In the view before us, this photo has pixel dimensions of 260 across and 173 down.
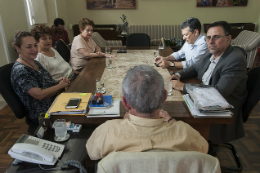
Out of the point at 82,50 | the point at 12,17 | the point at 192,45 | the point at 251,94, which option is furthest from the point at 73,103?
the point at 12,17

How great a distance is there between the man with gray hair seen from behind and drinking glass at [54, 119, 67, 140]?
0.97 ft

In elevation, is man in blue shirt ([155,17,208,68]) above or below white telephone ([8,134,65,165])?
above

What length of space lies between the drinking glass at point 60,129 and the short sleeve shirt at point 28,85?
1.90 feet

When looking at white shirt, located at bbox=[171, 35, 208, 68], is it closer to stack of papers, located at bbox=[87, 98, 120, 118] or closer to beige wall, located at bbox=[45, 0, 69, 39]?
stack of papers, located at bbox=[87, 98, 120, 118]

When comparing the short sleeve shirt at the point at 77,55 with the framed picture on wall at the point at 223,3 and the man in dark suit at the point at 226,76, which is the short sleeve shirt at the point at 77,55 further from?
the framed picture on wall at the point at 223,3

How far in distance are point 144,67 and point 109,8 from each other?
5.31m

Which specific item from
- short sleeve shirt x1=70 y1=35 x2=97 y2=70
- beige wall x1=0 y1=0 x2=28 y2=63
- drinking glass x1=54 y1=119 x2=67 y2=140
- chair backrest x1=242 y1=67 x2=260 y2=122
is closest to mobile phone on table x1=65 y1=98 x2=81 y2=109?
drinking glass x1=54 y1=119 x2=67 y2=140

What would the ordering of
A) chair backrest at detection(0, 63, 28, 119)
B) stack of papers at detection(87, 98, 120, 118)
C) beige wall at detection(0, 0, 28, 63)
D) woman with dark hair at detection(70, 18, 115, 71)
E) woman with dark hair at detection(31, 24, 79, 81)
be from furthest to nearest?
beige wall at detection(0, 0, 28, 63) → woman with dark hair at detection(70, 18, 115, 71) → woman with dark hair at detection(31, 24, 79, 81) → chair backrest at detection(0, 63, 28, 119) → stack of papers at detection(87, 98, 120, 118)

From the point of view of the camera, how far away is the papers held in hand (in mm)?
1215

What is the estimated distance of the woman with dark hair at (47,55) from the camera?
6.68 ft

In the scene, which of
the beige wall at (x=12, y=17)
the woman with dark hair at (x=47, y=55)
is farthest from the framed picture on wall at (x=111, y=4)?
the woman with dark hair at (x=47, y=55)

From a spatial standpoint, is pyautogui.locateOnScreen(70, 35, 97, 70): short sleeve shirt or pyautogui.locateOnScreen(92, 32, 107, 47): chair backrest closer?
pyautogui.locateOnScreen(70, 35, 97, 70): short sleeve shirt

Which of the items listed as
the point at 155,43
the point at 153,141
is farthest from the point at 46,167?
Result: the point at 155,43

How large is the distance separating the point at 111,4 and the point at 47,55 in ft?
13.5
